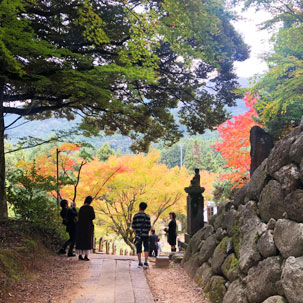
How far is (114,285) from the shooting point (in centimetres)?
620

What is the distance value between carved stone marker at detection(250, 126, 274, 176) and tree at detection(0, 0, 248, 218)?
2.59 meters

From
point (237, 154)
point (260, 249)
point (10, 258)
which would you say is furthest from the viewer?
point (237, 154)

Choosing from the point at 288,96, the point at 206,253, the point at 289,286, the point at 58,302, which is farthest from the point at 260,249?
the point at 288,96

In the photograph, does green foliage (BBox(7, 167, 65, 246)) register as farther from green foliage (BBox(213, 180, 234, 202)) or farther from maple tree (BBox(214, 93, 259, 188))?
green foliage (BBox(213, 180, 234, 202))

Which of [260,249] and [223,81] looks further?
[223,81]

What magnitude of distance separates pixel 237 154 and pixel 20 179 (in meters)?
11.2

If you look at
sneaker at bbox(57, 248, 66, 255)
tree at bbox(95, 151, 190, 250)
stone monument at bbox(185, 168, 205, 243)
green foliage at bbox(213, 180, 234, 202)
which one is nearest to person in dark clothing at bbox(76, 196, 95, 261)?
sneaker at bbox(57, 248, 66, 255)

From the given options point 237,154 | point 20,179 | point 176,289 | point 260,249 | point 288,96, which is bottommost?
point 176,289

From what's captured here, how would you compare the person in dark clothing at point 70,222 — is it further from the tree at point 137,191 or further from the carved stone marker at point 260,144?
the tree at point 137,191

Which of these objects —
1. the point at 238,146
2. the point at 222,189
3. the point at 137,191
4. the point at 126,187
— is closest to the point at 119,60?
the point at 238,146

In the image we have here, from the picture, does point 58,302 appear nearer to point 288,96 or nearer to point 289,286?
point 289,286

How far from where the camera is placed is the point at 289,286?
340 cm

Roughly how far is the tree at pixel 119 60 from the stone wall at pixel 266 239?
3970 millimetres

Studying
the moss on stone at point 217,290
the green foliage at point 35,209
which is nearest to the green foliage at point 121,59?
the green foliage at point 35,209
